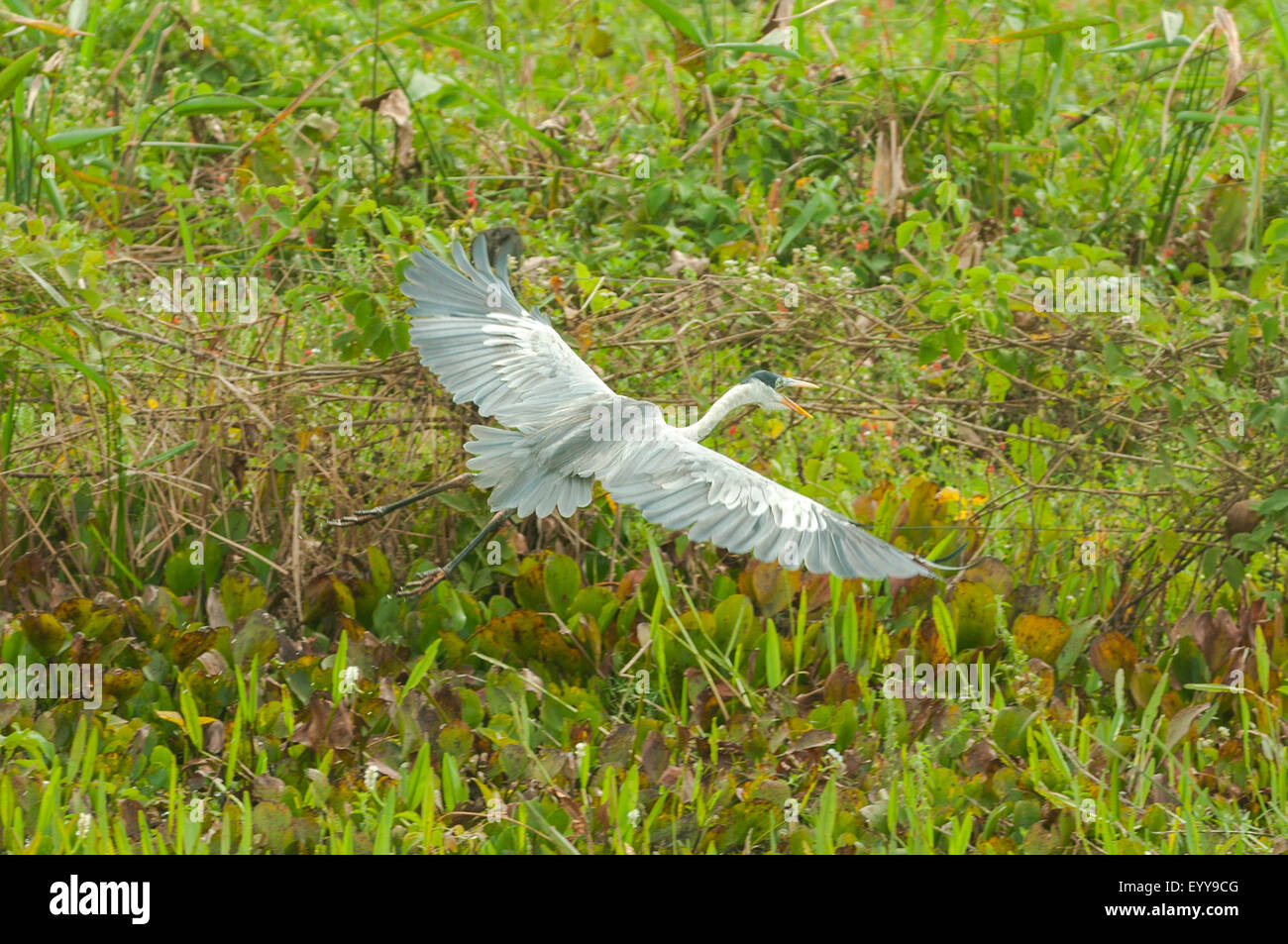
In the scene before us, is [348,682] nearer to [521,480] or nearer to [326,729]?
[326,729]

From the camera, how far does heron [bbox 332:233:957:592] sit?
12.9 ft

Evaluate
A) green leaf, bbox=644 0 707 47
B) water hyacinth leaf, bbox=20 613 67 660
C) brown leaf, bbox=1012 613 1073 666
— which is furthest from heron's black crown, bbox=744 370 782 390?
water hyacinth leaf, bbox=20 613 67 660

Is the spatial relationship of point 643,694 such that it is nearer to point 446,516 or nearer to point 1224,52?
point 446,516

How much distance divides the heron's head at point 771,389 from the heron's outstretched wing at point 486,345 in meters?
0.46

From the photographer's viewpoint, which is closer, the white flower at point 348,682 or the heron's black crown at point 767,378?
the white flower at point 348,682

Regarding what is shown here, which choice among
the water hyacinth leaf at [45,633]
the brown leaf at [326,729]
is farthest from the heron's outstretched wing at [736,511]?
the water hyacinth leaf at [45,633]

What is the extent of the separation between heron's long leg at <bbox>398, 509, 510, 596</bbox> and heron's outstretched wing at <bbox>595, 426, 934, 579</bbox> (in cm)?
52

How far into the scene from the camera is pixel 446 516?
16.1 feet

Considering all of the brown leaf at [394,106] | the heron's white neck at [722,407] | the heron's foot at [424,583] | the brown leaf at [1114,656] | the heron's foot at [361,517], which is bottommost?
the brown leaf at [1114,656]

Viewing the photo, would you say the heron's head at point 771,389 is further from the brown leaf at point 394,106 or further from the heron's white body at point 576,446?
the brown leaf at point 394,106

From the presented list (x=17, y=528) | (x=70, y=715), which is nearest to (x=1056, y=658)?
(x=70, y=715)

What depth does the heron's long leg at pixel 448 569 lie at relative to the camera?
4.52m

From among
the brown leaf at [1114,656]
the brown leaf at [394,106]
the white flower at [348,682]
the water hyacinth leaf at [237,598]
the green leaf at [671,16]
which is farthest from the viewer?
the brown leaf at [394,106]

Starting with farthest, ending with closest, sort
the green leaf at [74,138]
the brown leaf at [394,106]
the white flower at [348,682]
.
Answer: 1. the brown leaf at [394,106]
2. the green leaf at [74,138]
3. the white flower at [348,682]
